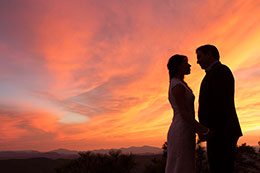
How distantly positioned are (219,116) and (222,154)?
441 mm

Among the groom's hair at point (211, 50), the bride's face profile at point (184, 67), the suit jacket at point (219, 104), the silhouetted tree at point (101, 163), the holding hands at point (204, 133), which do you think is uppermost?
the groom's hair at point (211, 50)

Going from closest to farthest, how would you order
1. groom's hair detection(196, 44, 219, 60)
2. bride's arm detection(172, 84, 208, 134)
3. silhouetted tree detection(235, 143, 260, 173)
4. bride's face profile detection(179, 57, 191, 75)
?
1. bride's arm detection(172, 84, 208, 134)
2. groom's hair detection(196, 44, 219, 60)
3. bride's face profile detection(179, 57, 191, 75)
4. silhouetted tree detection(235, 143, 260, 173)

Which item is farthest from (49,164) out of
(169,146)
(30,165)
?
(169,146)

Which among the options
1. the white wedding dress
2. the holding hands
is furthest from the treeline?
the holding hands

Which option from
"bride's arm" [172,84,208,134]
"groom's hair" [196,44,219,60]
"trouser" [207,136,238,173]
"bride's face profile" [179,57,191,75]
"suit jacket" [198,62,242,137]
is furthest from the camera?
"bride's face profile" [179,57,191,75]

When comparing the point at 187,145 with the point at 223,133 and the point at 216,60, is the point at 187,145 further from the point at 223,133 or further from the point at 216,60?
the point at 216,60

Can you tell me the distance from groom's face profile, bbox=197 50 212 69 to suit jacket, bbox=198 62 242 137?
0.18m

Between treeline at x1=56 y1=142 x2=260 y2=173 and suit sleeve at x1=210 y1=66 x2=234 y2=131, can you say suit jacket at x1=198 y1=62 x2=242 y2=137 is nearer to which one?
suit sleeve at x1=210 y1=66 x2=234 y2=131

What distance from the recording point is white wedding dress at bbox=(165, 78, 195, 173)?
3.31m

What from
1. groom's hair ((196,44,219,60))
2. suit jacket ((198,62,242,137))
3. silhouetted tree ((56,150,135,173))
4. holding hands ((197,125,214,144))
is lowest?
silhouetted tree ((56,150,135,173))

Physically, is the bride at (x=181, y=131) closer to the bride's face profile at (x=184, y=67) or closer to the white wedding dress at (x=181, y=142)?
the white wedding dress at (x=181, y=142)

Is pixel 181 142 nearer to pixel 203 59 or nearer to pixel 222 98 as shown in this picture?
pixel 222 98

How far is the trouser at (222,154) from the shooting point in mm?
2742

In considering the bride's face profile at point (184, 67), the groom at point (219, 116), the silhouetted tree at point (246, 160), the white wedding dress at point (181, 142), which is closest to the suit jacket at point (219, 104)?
the groom at point (219, 116)
